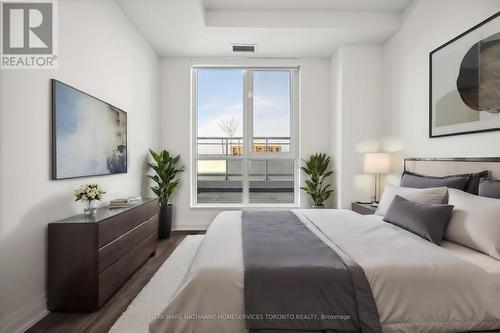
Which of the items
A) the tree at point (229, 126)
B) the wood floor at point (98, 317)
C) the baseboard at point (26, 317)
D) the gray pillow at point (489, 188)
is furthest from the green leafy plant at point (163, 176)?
the gray pillow at point (489, 188)

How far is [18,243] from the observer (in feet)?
6.38

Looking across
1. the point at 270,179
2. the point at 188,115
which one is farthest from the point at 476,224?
the point at 188,115

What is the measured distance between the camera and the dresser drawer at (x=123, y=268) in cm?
231

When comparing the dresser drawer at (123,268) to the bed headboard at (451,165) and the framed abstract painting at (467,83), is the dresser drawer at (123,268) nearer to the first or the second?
the bed headboard at (451,165)

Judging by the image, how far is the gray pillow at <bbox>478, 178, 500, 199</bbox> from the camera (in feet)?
6.87

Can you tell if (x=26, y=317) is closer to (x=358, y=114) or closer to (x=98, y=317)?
(x=98, y=317)

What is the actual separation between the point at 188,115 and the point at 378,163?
3.10 meters

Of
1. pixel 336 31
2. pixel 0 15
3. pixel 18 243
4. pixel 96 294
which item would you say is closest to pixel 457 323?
pixel 96 294

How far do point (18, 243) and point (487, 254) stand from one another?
9.85 feet

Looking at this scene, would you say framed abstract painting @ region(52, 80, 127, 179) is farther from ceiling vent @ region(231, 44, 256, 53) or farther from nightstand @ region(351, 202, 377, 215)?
nightstand @ region(351, 202, 377, 215)

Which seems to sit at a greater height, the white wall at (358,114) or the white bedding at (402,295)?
the white wall at (358,114)

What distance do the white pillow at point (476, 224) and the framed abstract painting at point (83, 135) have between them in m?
2.97

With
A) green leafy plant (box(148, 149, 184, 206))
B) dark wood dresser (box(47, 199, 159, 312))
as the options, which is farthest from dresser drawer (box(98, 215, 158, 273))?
green leafy plant (box(148, 149, 184, 206))

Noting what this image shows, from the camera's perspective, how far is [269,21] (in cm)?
396
